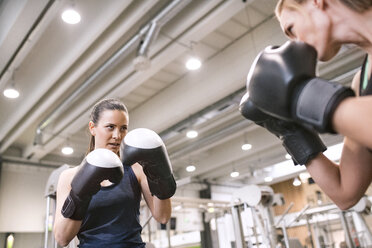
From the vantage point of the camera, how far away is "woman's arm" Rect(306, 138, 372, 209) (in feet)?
3.53

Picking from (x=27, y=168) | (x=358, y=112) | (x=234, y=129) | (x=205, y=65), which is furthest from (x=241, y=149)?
(x=358, y=112)

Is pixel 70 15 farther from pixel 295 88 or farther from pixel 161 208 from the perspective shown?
pixel 295 88

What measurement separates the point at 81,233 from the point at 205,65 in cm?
516

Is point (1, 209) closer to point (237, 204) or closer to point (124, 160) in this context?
point (237, 204)

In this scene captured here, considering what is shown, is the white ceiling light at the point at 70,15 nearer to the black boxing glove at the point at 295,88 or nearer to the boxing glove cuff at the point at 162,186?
the boxing glove cuff at the point at 162,186

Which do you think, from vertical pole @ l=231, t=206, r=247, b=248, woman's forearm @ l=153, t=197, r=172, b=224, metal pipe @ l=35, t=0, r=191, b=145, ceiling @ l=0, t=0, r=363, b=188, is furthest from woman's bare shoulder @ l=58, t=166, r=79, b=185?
vertical pole @ l=231, t=206, r=247, b=248

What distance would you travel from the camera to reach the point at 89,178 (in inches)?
48.2

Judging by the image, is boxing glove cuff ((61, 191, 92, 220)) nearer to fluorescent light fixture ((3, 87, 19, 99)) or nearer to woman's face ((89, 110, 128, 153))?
woman's face ((89, 110, 128, 153))

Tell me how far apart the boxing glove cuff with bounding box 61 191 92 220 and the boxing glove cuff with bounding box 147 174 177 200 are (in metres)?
0.26

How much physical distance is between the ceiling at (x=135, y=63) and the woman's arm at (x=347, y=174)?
9.92ft

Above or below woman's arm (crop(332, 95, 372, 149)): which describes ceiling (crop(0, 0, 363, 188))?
above

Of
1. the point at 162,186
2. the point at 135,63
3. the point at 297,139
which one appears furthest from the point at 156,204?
the point at 135,63

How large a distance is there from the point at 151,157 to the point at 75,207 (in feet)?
1.13

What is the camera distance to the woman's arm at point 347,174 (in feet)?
3.53
